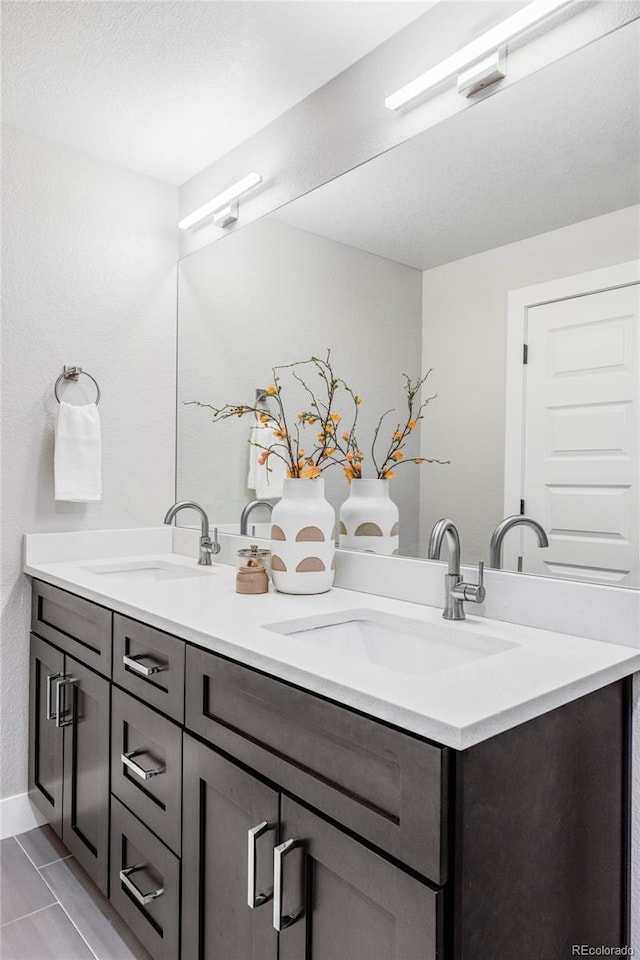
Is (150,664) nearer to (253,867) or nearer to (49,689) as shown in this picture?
(253,867)

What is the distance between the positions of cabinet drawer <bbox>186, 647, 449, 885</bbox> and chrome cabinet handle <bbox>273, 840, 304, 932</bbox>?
0.25 ft

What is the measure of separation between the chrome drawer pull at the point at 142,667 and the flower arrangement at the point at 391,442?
706mm

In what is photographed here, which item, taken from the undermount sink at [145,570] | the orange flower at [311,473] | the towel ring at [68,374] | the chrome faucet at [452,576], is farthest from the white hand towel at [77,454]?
the chrome faucet at [452,576]

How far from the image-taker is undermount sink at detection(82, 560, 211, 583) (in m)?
2.17

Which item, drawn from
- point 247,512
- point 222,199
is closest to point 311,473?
point 247,512

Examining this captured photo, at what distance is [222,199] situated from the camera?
7.37 feet

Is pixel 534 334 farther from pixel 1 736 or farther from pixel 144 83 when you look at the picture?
pixel 1 736

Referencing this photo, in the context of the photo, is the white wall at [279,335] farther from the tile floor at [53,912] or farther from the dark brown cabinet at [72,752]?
the tile floor at [53,912]

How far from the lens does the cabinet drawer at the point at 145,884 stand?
4.46ft

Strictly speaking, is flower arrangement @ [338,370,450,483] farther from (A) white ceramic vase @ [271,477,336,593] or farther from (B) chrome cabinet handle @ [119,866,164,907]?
(B) chrome cabinet handle @ [119,866,164,907]

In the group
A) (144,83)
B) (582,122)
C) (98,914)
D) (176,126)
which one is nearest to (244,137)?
(176,126)

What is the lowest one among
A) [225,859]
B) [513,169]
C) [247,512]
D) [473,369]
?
[225,859]

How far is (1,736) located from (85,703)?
1.89 feet

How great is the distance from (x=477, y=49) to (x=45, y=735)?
2.25 metres
